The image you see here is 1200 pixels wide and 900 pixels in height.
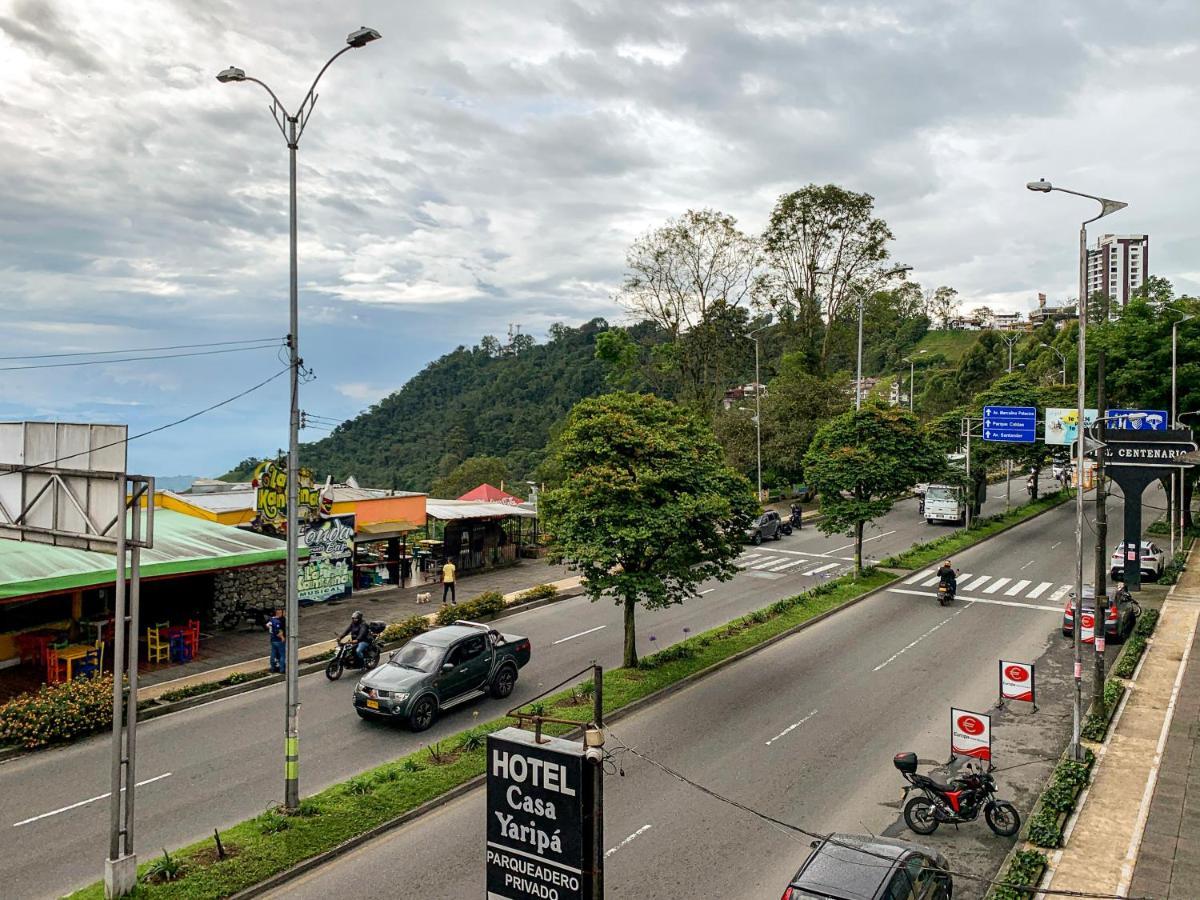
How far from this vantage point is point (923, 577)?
1352 inches

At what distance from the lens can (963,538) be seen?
42.6 meters

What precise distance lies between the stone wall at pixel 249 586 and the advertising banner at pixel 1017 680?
780 inches

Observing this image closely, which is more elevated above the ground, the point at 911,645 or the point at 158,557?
the point at 158,557

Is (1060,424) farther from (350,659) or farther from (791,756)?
(350,659)

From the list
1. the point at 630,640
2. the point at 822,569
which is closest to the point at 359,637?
the point at 630,640

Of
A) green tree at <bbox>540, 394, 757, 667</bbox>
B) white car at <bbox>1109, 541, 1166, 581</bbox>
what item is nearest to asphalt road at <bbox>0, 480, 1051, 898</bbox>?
green tree at <bbox>540, 394, 757, 667</bbox>

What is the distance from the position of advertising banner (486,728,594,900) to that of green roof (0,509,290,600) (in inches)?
443

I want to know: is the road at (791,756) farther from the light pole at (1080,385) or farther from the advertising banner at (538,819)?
the advertising banner at (538,819)

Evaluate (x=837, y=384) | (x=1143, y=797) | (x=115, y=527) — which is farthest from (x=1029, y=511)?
(x=115, y=527)

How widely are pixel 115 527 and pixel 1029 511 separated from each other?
53.4 meters

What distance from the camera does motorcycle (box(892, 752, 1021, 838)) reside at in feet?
43.5

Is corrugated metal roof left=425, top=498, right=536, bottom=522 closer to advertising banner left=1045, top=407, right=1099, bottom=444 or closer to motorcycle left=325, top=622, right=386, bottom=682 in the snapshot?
motorcycle left=325, top=622, right=386, bottom=682

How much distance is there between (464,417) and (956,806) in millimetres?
84824

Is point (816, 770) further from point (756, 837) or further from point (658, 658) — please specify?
point (658, 658)
